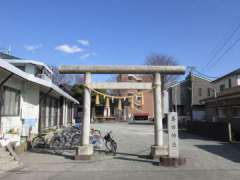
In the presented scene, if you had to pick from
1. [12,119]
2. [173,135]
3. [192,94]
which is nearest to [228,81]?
[192,94]

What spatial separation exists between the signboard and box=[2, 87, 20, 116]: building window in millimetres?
6767

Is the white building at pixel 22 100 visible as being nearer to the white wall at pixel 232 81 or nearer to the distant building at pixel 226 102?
the distant building at pixel 226 102

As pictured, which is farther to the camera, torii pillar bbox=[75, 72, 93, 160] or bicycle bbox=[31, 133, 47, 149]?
bicycle bbox=[31, 133, 47, 149]

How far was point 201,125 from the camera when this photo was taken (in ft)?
78.8

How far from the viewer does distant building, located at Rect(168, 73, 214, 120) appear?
44784 mm

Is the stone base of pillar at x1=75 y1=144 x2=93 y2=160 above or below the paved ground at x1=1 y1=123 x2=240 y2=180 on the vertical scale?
above

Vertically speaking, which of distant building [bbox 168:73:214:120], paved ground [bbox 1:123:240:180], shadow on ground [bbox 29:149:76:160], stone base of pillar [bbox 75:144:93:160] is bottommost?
paved ground [bbox 1:123:240:180]

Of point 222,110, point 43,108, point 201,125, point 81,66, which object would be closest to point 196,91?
point 222,110

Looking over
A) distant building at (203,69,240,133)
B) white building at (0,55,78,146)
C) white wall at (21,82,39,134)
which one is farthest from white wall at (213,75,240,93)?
white wall at (21,82,39,134)

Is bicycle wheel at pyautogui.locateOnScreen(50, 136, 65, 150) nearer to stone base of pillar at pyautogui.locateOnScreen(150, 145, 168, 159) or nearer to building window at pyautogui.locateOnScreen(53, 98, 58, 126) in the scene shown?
stone base of pillar at pyautogui.locateOnScreen(150, 145, 168, 159)

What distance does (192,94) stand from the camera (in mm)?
45281

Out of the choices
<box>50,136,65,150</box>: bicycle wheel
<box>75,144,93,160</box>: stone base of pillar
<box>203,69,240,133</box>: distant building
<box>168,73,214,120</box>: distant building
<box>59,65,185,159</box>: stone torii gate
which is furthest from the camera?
<box>168,73,214,120</box>: distant building

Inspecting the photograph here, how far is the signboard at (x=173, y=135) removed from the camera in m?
10.2

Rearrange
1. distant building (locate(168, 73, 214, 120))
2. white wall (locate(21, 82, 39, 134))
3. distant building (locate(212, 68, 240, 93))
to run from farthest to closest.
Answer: distant building (locate(168, 73, 214, 120)) < distant building (locate(212, 68, 240, 93)) < white wall (locate(21, 82, 39, 134))
